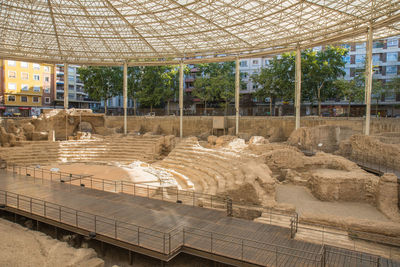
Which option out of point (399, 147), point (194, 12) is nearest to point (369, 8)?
point (399, 147)

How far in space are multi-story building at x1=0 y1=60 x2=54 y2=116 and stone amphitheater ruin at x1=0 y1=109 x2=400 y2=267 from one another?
19878mm

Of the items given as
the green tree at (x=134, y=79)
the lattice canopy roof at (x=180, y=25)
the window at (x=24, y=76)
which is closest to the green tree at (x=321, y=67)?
the lattice canopy roof at (x=180, y=25)

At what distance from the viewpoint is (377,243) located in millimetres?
10414

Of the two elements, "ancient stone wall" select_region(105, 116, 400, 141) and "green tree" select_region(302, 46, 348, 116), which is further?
"green tree" select_region(302, 46, 348, 116)

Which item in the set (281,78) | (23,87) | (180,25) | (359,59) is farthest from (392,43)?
(23,87)

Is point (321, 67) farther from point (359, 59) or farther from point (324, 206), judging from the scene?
point (324, 206)

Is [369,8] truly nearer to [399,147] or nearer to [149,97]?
[399,147]

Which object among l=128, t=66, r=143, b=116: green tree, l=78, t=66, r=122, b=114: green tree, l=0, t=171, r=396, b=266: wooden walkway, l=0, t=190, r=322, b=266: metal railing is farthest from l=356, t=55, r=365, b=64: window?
l=0, t=190, r=322, b=266: metal railing

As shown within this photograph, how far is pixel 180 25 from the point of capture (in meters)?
31.6

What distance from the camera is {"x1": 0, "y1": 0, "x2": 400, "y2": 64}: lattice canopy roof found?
25.1 meters

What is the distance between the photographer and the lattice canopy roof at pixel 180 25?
25.1 meters

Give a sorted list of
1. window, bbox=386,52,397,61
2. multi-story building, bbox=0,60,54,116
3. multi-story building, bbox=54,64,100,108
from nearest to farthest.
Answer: window, bbox=386,52,397,61
multi-story building, bbox=0,60,54,116
multi-story building, bbox=54,64,100,108

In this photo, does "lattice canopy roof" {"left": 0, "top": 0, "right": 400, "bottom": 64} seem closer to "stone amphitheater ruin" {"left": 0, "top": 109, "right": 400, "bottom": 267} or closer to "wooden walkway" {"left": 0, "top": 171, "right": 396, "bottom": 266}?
"stone amphitheater ruin" {"left": 0, "top": 109, "right": 400, "bottom": 267}

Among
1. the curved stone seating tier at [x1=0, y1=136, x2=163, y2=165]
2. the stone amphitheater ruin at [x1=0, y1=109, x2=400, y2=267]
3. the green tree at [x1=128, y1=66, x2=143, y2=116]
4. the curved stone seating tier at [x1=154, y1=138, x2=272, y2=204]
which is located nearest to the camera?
the stone amphitheater ruin at [x1=0, y1=109, x2=400, y2=267]
